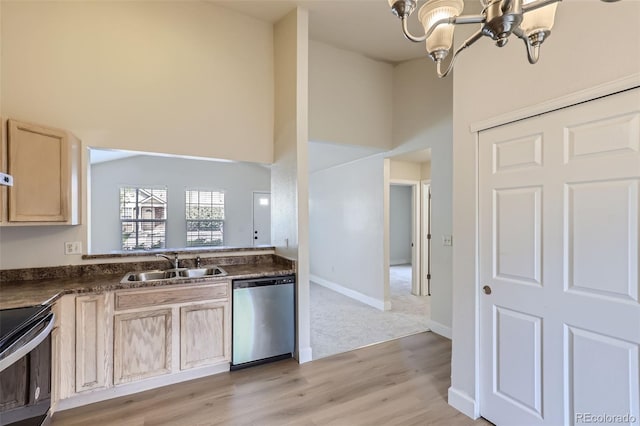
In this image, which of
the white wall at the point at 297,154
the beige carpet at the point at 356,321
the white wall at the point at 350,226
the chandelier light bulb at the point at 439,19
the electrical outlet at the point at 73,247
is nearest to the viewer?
the chandelier light bulb at the point at 439,19

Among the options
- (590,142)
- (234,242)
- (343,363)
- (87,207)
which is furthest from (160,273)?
(234,242)

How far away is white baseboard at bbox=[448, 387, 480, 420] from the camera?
2.14 meters

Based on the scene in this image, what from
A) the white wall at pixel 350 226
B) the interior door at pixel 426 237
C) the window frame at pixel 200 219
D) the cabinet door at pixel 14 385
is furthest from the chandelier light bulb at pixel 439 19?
the window frame at pixel 200 219

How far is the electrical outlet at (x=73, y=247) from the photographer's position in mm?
2604

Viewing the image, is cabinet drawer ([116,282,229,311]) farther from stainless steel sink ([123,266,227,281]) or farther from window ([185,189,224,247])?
window ([185,189,224,247])

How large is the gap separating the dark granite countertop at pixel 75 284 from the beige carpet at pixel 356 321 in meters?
1.15

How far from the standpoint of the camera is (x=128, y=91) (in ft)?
9.15

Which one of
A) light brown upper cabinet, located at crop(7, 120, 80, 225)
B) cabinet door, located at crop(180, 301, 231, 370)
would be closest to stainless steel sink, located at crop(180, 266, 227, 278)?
cabinet door, located at crop(180, 301, 231, 370)

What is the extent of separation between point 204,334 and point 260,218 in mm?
6087

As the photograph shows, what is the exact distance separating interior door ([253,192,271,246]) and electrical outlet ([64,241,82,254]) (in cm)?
582

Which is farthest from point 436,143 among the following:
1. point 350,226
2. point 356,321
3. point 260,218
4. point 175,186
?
point 175,186

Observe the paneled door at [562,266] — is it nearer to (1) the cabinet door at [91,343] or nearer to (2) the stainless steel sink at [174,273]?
(2) the stainless steel sink at [174,273]

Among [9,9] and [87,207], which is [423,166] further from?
[9,9]

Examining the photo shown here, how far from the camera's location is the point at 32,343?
164cm
